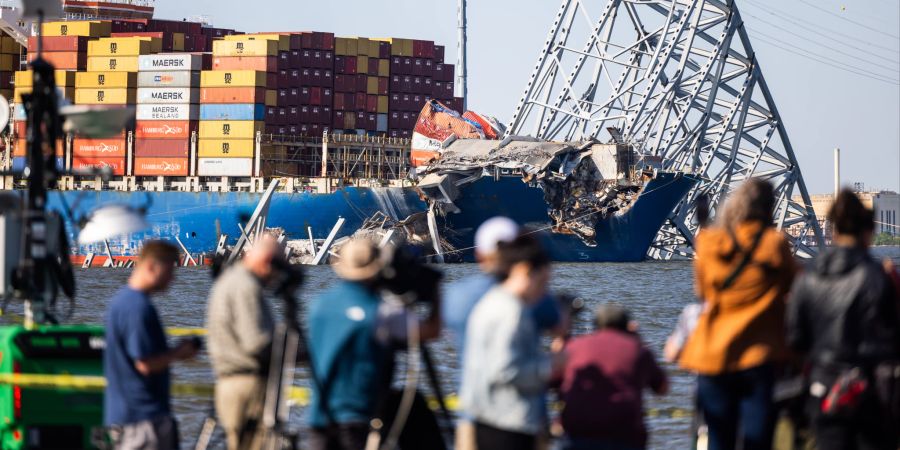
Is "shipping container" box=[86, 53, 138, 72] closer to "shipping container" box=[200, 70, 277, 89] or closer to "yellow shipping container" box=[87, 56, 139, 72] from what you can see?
"yellow shipping container" box=[87, 56, 139, 72]

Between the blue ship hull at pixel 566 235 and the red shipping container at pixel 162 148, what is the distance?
22681 millimetres

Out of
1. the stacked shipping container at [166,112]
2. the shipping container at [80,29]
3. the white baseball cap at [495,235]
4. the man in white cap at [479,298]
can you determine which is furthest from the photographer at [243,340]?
the shipping container at [80,29]

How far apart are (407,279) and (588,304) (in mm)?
33889

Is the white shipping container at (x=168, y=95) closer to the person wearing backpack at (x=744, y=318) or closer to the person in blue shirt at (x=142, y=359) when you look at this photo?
the person in blue shirt at (x=142, y=359)

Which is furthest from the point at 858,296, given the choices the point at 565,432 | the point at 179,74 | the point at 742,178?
the point at 179,74

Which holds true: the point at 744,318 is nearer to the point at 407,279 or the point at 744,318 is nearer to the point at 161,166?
the point at 407,279

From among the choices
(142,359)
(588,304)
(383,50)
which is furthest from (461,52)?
(142,359)

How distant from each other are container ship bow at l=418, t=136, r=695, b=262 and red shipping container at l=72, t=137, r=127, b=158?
25.6 metres

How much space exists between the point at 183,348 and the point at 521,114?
64181mm

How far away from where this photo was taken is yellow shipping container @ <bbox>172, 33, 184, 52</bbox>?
9431cm

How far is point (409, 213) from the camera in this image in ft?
226

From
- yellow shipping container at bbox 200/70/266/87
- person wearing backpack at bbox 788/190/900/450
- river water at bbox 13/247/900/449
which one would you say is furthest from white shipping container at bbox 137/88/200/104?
person wearing backpack at bbox 788/190/900/450

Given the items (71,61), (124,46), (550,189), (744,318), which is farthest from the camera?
(71,61)

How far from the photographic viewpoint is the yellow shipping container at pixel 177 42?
94312 millimetres
